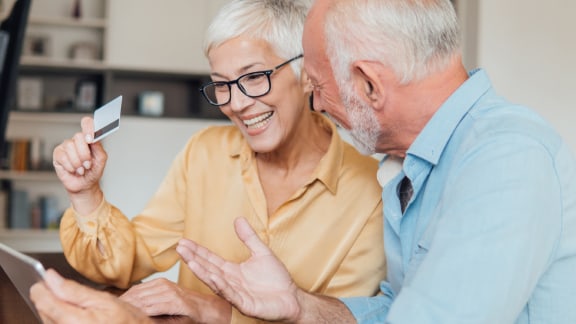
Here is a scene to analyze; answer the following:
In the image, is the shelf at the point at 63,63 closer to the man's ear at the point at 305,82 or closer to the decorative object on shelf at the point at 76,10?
the decorative object on shelf at the point at 76,10

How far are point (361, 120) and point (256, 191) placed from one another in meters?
0.50

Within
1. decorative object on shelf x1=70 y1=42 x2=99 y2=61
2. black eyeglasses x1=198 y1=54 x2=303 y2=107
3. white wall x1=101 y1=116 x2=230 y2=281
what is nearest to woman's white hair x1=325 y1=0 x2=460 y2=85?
black eyeglasses x1=198 y1=54 x2=303 y2=107

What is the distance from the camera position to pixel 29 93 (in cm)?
531

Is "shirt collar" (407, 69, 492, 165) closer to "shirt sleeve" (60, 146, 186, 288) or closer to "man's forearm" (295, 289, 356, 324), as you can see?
"man's forearm" (295, 289, 356, 324)

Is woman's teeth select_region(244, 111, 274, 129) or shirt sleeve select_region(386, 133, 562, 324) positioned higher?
shirt sleeve select_region(386, 133, 562, 324)

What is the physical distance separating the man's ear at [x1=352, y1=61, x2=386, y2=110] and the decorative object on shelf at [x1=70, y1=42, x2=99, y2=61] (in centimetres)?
444

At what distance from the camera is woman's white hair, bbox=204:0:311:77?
155 cm

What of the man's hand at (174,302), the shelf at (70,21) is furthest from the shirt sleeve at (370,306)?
the shelf at (70,21)

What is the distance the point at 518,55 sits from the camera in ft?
14.6

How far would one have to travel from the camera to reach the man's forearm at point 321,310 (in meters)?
1.27

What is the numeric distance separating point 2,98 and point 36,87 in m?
3.16

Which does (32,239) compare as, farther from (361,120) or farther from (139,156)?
(361,120)

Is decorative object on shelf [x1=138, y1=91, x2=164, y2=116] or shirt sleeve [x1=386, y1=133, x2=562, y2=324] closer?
shirt sleeve [x1=386, y1=133, x2=562, y2=324]

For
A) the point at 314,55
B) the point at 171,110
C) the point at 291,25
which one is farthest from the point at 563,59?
the point at 314,55
